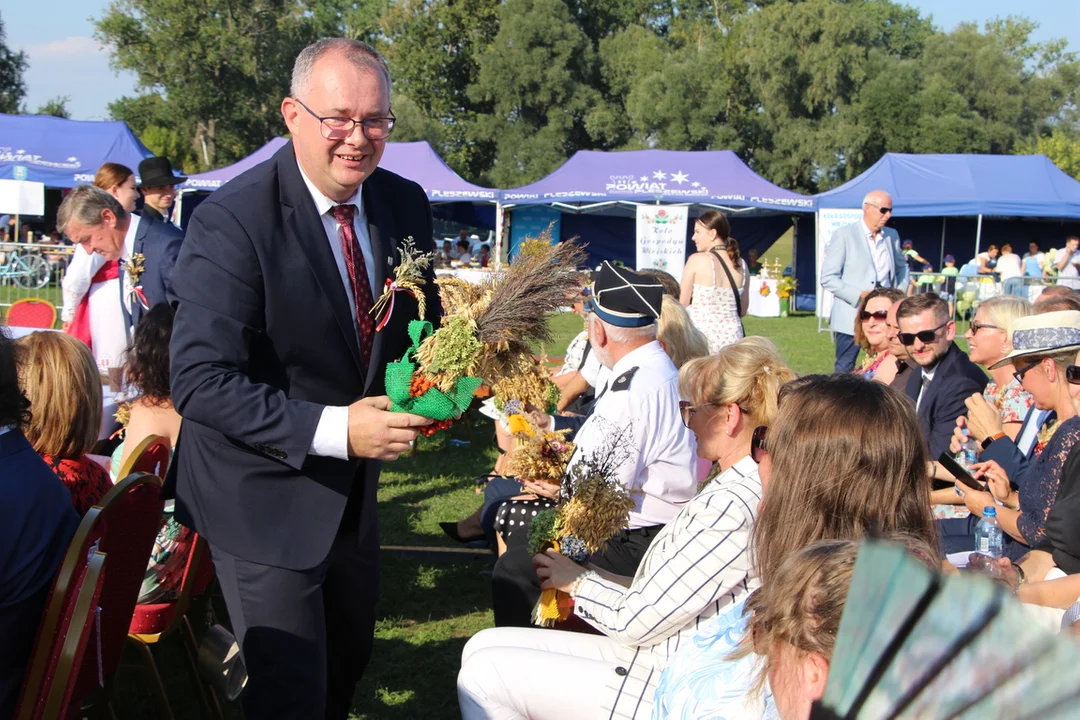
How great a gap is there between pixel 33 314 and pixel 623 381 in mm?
4923

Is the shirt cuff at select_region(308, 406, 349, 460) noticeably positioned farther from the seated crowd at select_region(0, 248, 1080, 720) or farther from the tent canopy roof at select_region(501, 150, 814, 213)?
the tent canopy roof at select_region(501, 150, 814, 213)

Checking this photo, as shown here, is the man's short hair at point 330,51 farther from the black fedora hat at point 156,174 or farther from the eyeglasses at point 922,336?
the black fedora hat at point 156,174

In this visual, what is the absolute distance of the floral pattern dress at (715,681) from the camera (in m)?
1.72

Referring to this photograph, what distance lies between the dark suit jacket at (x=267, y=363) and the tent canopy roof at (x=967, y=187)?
21.0 metres

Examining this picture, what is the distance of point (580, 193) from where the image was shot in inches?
909

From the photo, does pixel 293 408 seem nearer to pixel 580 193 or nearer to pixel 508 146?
pixel 580 193

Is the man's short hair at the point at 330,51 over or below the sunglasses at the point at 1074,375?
over

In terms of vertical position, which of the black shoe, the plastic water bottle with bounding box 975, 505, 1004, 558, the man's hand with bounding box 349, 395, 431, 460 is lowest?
the black shoe

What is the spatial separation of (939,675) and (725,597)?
1839 mm

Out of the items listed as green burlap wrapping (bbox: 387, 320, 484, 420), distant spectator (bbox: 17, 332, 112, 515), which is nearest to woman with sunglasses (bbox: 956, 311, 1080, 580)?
green burlap wrapping (bbox: 387, 320, 484, 420)

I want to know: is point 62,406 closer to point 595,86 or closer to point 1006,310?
point 1006,310

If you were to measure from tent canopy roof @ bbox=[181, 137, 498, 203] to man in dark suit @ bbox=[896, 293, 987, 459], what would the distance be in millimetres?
17718

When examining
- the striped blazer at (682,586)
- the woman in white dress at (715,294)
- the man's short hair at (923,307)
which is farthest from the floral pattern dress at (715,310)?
the striped blazer at (682,586)

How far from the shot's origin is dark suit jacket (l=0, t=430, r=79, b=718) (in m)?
2.18
